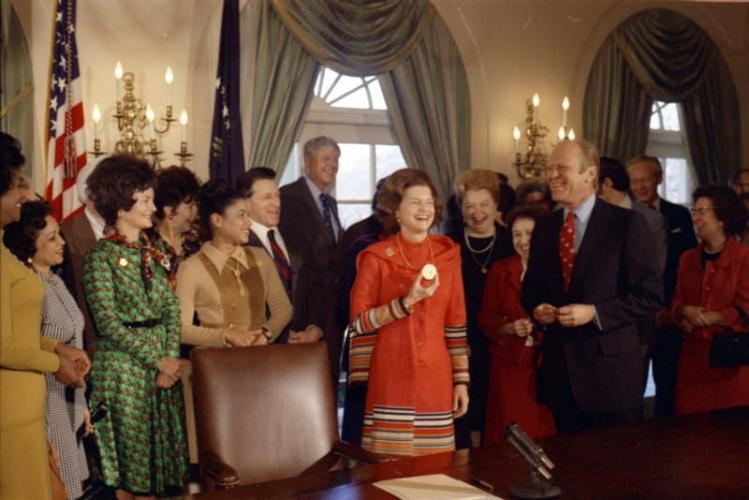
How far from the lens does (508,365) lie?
14.0 feet

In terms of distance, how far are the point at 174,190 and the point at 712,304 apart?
267 centimetres

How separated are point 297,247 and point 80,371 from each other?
1962 mm

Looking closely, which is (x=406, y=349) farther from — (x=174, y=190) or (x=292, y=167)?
(x=292, y=167)

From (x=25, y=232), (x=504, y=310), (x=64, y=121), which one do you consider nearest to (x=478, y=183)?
(x=504, y=310)

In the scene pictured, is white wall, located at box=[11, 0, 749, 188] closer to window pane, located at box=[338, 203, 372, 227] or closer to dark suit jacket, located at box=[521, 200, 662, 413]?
window pane, located at box=[338, 203, 372, 227]

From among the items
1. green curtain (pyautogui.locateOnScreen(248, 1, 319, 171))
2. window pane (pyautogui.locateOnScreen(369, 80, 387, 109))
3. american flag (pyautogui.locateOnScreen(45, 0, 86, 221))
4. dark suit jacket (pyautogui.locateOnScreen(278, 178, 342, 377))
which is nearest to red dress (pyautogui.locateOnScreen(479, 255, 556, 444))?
dark suit jacket (pyautogui.locateOnScreen(278, 178, 342, 377))

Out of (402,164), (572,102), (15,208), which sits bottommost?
(15,208)

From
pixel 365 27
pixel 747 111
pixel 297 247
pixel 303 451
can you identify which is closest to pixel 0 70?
pixel 297 247

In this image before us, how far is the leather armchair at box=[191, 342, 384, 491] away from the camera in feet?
9.23

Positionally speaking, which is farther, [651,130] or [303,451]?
[651,130]

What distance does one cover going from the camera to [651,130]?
346 inches

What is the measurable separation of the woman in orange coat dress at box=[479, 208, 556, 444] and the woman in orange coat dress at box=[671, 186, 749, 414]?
35.1 inches

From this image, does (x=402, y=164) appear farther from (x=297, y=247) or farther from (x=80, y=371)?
(x=80, y=371)

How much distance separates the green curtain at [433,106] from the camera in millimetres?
7102
